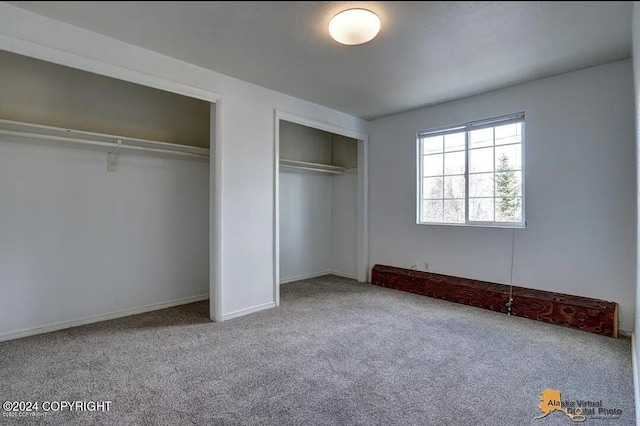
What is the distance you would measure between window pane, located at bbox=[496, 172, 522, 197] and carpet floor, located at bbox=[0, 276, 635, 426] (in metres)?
1.37

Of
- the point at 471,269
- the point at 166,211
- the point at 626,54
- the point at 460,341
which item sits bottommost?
the point at 460,341

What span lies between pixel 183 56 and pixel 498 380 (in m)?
3.55

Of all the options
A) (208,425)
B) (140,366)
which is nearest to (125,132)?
(140,366)

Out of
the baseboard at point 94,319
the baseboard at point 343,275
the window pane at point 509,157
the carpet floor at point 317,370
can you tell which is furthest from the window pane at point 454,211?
the baseboard at point 94,319

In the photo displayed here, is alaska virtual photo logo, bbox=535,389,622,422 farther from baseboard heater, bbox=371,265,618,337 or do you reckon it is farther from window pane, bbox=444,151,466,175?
window pane, bbox=444,151,466,175

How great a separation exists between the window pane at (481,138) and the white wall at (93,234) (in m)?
Answer: 3.34

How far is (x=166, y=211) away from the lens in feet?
12.2

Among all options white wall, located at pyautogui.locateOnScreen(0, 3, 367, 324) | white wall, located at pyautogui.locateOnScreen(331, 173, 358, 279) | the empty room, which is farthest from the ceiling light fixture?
white wall, located at pyautogui.locateOnScreen(331, 173, 358, 279)

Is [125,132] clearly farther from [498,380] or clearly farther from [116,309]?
[498,380]

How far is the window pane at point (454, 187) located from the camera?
4.04 meters

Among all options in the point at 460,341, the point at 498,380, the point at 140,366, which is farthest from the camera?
the point at 460,341

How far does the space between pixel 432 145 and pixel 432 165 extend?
0.89 feet

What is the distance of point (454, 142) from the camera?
4.12 meters

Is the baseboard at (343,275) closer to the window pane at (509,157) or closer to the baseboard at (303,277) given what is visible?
the baseboard at (303,277)
